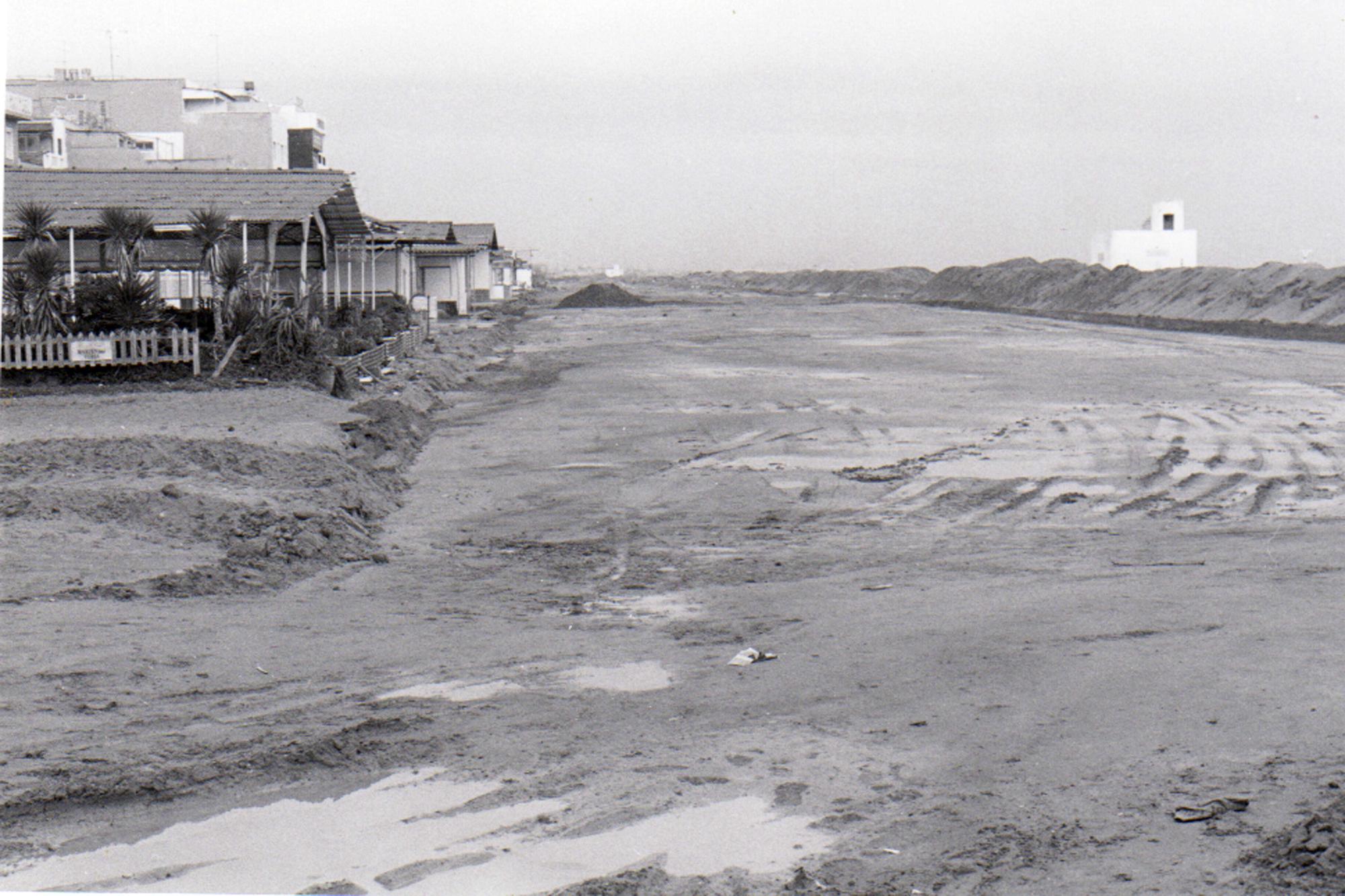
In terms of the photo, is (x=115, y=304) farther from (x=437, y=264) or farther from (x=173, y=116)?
(x=173, y=116)

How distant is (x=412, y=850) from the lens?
4.73m

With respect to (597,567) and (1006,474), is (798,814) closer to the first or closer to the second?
(597,567)

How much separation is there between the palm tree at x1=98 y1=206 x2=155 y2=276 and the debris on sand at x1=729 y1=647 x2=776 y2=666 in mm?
16570

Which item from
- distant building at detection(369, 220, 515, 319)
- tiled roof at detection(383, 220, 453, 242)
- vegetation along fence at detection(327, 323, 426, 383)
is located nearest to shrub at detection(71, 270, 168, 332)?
vegetation along fence at detection(327, 323, 426, 383)

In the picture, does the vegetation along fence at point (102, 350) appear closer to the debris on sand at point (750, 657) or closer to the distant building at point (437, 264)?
the distant building at point (437, 264)

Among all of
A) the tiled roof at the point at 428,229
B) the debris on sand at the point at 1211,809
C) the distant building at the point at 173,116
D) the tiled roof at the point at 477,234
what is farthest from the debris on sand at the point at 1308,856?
the distant building at the point at 173,116

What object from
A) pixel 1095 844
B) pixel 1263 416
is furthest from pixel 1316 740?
pixel 1263 416

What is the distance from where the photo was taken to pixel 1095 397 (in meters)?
22.7

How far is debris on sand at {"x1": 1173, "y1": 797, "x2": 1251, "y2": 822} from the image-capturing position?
15.7ft

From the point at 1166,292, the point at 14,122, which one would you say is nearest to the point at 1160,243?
the point at 1166,292

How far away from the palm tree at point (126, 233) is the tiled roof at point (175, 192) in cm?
154

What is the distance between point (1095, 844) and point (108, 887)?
328 centimetres

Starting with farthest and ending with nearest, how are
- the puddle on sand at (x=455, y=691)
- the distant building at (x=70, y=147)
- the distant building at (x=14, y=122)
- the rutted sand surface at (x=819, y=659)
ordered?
the distant building at (x=70, y=147), the distant building at (x=14, y=122), the puddle on sand at (x=455, y=691), the rutted sand surface at (x=819, y=659)

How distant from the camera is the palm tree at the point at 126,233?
2116 centimetres
